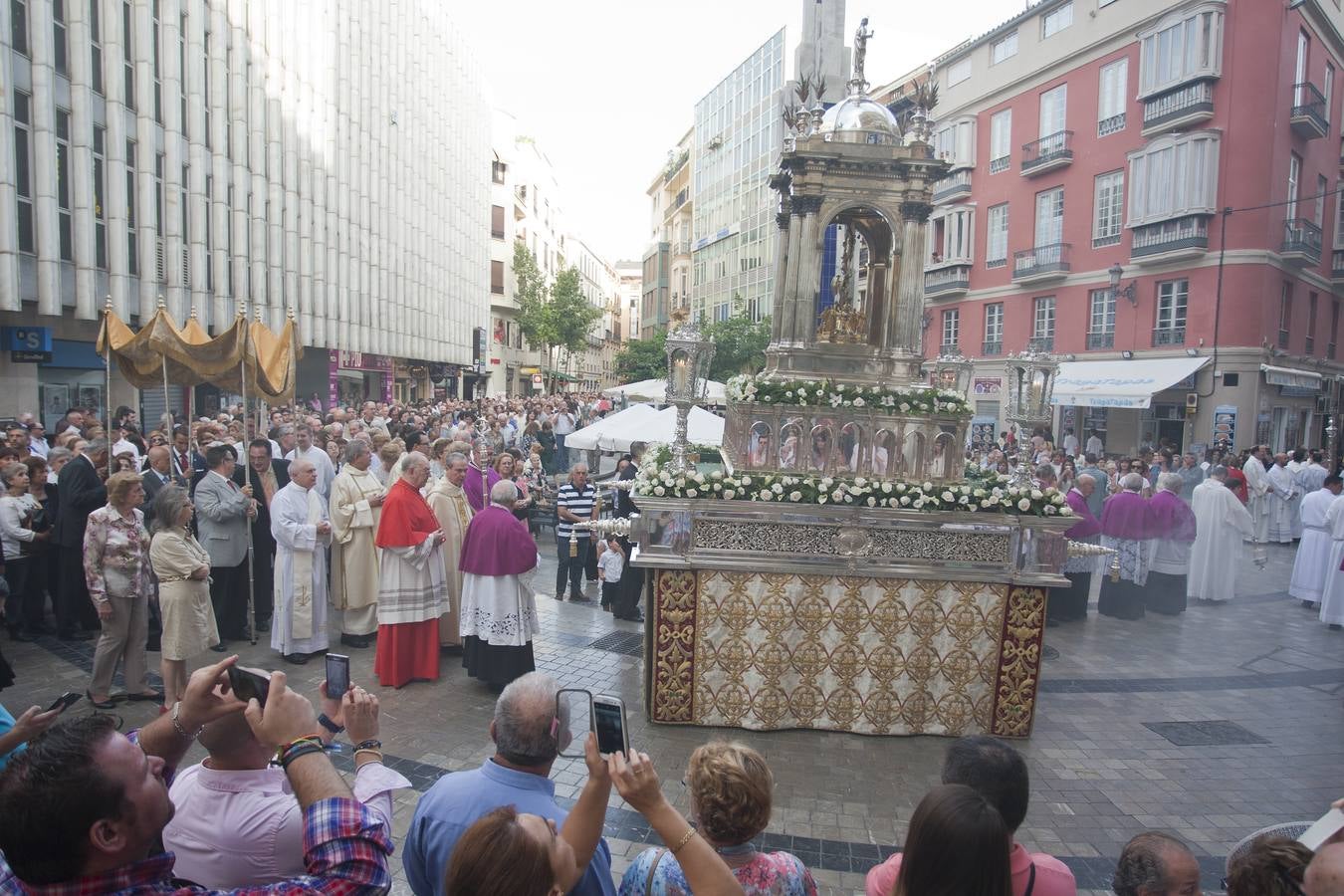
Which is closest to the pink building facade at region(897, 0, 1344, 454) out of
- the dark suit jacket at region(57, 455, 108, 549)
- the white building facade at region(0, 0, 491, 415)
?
the dark suit jacket at region(57, 455, 108, 549)

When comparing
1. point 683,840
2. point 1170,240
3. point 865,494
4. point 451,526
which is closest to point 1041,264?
point 1170,240

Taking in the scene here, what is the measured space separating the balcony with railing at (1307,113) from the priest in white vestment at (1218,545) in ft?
55.1

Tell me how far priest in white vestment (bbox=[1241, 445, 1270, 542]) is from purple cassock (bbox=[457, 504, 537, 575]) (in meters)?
15.0

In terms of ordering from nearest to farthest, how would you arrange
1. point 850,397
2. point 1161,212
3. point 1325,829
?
point 1325,829, point 850,397, point 1161,212

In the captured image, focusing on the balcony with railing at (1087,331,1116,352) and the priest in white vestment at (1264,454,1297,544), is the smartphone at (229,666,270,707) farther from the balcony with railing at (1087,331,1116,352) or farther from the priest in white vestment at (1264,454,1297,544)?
the balcony with railing at (1087,331,1116,352)

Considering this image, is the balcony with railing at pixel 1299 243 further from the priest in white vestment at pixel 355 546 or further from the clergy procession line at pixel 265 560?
Answer: the priest in white vestment at pixel 355 546

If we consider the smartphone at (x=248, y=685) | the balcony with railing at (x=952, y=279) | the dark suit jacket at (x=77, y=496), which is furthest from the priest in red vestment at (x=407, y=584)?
the balcony with railing at (x=952, y=279)

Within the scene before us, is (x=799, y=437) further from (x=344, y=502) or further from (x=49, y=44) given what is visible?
(x=49, y=44)

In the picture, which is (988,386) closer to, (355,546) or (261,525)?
(355,546)

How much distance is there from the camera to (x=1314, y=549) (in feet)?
37.6

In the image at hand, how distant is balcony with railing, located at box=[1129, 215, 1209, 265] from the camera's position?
74.7 ft

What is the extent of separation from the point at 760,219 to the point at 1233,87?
2622 cm

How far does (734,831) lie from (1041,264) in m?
29.1

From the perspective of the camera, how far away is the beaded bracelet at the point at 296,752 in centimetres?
215
